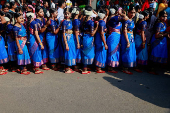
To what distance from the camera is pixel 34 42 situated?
384 centimetres

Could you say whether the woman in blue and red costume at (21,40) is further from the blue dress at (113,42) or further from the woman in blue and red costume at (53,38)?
the blue dress at (113,42)

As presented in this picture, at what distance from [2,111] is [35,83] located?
104cm

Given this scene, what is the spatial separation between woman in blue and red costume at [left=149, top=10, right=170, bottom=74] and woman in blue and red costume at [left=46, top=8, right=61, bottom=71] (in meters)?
2.48

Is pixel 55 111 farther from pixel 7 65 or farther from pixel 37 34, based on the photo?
pixel 7 65

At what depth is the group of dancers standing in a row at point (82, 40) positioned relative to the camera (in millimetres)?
3680

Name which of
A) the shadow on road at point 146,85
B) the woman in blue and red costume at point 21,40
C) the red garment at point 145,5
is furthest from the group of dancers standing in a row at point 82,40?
the red garment at point 145,5

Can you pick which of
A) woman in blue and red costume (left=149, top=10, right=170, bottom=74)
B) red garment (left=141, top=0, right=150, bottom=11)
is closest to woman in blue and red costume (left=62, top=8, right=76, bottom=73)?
Result: woman in blue and red costume (left=149, top=10, right=170, bottom=74)

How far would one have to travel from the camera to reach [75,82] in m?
3.45

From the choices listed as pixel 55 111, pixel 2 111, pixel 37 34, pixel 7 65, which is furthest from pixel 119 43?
pixel 7 65

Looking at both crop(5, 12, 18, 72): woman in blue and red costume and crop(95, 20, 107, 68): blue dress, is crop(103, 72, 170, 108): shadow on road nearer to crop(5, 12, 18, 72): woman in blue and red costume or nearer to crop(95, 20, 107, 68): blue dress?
crop(95, 20, 107, 68): blue dress

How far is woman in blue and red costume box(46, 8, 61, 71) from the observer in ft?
12.4

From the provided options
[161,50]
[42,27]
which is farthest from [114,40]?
[42,27]

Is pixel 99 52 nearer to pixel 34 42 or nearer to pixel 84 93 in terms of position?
pixel 84 93

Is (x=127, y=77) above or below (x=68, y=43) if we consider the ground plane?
below
